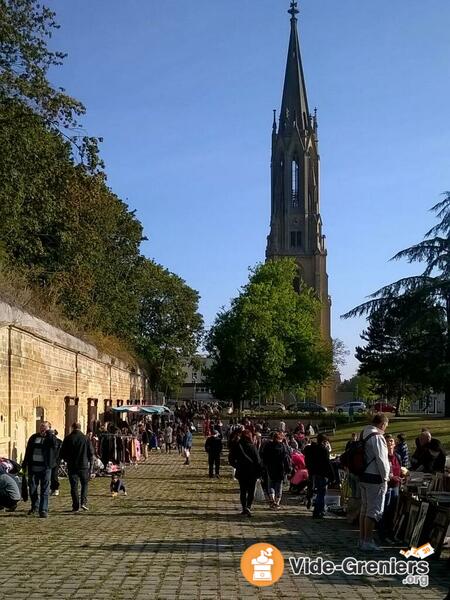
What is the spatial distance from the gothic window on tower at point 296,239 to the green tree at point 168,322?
43963 millimetres

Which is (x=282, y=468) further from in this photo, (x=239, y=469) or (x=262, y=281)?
(x=262, y=281)

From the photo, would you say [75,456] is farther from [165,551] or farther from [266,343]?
[266,343]

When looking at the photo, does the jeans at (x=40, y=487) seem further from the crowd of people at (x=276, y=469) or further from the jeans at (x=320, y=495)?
the jeans at (x=320, y=495)

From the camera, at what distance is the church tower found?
114375 millimetres

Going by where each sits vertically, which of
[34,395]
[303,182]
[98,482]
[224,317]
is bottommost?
[98,482]

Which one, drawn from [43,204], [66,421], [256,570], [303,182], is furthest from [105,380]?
[303,182]

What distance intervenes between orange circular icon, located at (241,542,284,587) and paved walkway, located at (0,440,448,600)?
115 mm

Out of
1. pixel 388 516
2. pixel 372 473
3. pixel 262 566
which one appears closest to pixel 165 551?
pixel 262 566

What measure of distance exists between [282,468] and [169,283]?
55.2 metres

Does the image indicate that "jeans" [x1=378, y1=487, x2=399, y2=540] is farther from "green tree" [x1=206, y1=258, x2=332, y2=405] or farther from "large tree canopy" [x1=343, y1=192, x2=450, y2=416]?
"green tree" [x1=206, y1=258, x2=332, y2=405]

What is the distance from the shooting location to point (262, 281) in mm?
79438

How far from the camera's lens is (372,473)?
34.3 feet

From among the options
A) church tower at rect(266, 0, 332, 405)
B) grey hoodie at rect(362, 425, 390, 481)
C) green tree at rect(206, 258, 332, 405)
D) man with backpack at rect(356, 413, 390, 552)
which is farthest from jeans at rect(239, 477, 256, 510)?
church tower at rect(266, 0, 332, 405)

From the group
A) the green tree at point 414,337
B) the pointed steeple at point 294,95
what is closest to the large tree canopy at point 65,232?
the green tree at point 414,337
